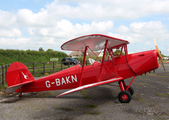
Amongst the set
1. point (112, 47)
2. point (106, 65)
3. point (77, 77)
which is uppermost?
point (112, 47)

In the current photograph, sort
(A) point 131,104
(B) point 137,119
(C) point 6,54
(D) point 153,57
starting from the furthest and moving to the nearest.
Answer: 1. (C) point 6,54
2. (D) point 153,57
3. (A) point 131,104
4. (B) point 137,119

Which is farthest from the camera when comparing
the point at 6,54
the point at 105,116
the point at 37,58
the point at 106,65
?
the point at 37,58

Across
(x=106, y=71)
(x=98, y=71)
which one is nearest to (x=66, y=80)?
(x=98, y=71)

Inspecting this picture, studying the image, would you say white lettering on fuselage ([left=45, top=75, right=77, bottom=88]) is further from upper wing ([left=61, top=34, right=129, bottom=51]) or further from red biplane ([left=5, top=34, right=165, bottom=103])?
upper wing ([left=61, top=34, right=129, bottom=51])

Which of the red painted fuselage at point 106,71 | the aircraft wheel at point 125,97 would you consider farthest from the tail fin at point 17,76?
the aircraft wheel at point 125,97

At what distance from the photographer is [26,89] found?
620 centimetres

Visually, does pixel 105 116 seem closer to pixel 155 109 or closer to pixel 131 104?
pixel 131 104

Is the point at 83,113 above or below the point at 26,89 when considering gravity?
below

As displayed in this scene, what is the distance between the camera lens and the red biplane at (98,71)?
5195 mm

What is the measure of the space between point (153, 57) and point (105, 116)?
3.01 meters

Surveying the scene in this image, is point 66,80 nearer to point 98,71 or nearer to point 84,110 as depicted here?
point 98,71

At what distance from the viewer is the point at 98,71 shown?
5.65 m

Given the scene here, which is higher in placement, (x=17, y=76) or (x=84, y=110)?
(x=17, y=76)

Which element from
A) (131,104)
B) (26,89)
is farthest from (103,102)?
(26,89)
